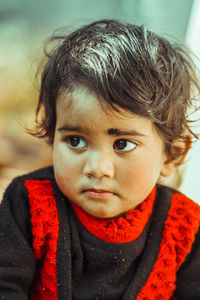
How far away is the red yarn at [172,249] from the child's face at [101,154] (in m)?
0.18

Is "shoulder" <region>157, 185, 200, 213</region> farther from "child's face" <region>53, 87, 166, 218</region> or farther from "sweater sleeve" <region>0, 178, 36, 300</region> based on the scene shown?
"sweater sleeve" <region>0, 178, 36, 300</region>

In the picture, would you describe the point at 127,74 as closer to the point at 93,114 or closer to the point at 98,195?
the point at 93,114

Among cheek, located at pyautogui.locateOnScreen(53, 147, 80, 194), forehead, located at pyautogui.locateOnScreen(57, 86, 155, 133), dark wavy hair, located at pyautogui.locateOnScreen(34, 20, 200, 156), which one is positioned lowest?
cheek, located at pyautogui.locateOnScreen(53, 147, 80, 194)

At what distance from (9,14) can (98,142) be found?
1.49 meters

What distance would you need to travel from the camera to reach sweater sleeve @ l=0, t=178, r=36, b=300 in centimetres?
85

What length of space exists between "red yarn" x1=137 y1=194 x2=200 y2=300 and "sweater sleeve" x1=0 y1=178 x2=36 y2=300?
0.31 metres

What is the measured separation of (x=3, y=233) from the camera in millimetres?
891

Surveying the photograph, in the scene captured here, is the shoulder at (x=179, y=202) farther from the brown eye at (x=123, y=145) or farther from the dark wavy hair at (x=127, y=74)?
the brown eye at (x=123, y=145)

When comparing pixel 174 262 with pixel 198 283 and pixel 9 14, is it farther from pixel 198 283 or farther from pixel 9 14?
pixel 9 14

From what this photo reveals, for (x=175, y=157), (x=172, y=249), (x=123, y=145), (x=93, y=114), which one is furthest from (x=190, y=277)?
(x=93, y=114)

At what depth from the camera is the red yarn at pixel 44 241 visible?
0.91m

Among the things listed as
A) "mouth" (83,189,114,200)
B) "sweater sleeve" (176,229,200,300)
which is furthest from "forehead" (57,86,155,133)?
"sweater sleeve" (176,229,200,300)

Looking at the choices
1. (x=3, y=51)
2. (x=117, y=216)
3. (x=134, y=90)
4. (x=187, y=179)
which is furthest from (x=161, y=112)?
(x=3, y=51)

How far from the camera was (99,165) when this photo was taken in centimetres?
81
